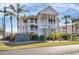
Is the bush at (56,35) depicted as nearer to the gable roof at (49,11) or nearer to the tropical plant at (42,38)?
the tropical plant at (42,38)

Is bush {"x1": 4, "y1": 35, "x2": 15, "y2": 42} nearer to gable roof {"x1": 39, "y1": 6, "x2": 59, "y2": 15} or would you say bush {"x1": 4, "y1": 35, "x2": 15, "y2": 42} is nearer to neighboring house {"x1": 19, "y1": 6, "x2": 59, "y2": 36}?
neighboring house {"x1": 19, "y1": 6, "x2": 59, "y2": 36}

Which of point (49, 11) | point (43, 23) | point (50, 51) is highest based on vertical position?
point (49, 11)

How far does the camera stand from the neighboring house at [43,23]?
11.5ft

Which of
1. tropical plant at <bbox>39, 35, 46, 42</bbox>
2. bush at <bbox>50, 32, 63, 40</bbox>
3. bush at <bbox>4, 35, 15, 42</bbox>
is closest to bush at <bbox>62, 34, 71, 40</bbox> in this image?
bush at <bbox>50, 32, 63, 40</bbox>

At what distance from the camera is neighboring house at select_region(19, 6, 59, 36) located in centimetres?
351

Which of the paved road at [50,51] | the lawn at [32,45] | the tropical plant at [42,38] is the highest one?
the tropical plant at [42,38]

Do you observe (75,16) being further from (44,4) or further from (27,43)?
(27,43)

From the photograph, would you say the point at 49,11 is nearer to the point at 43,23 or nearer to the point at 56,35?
the point at 43,23

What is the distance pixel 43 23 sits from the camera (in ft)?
11.6

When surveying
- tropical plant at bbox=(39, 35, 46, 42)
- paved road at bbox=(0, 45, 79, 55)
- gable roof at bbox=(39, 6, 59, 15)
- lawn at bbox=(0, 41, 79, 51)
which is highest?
gable roof at bbox=(39, 6, 59, 15)

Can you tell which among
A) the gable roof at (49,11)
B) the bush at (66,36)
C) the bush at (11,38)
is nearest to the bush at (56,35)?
the bush at (66,36)

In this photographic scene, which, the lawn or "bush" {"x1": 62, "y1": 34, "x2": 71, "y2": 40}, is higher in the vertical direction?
"bush" {"x1": 62, "y1": 34, "x2": 71, "y2": 40}

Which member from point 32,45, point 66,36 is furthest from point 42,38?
point 66,36
